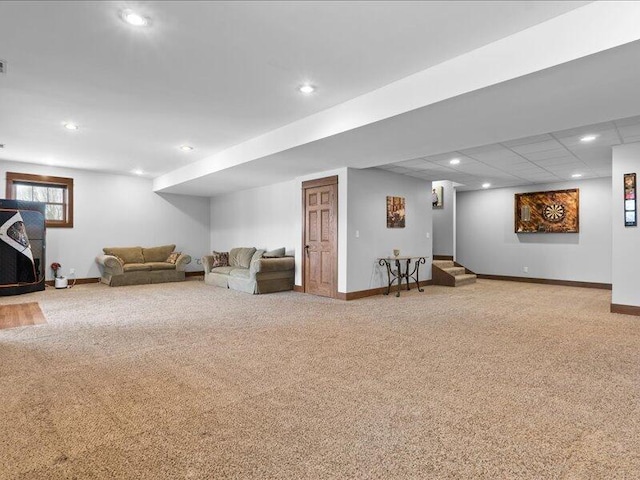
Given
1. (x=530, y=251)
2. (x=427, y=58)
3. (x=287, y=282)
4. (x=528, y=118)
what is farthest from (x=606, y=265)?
(x=427, y=58)

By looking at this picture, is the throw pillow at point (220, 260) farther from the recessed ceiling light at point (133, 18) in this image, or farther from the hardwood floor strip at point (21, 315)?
the recessed ceiling light at point (133, 18)

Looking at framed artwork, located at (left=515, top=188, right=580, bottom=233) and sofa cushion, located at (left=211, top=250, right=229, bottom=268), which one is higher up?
framed artwork, located at (left=515, top=188, right=580, bottom=233)

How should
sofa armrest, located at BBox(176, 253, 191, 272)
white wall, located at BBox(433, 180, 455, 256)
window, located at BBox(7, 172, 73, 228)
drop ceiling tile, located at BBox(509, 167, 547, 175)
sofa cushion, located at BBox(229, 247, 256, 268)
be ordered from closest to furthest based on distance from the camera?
drop ceiling tile, located at BBox(509, 167, 547, 175), window, located at BBox(7, 172, 73, 228), sofa cushion, located at BBox(229, 247, 256, 268), sofa armrest, located at BBox(176, 253, 191, 272), white wall, located at BBox(433, 180, 455, 256)

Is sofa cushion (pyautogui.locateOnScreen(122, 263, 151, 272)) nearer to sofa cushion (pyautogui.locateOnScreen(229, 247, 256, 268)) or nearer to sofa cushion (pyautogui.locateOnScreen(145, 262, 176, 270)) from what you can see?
sofa cushion (pyautogui.locateOnScreen(145, 262, 176, 270))

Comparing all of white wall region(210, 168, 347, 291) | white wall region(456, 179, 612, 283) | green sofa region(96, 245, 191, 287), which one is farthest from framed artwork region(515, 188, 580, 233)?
green sofa region(96, 245, 191, 287)

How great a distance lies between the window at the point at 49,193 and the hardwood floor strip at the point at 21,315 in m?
3.16

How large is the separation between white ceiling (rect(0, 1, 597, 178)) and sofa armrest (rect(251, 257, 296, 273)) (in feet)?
9.23

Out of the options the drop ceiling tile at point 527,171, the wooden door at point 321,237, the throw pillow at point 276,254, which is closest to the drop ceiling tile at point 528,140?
the drop ceiling tile at point 527,171

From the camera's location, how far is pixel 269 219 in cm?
903

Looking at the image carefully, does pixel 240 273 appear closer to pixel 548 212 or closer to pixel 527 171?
pixel 527 171

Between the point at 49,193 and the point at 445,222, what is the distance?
1001cm

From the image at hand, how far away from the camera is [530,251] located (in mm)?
9148

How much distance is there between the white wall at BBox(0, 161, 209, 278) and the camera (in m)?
8.66

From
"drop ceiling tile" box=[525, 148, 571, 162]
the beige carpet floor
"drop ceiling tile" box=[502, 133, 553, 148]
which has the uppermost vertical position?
"drop ceiling tile" box=[502, 133, 553, 148]
